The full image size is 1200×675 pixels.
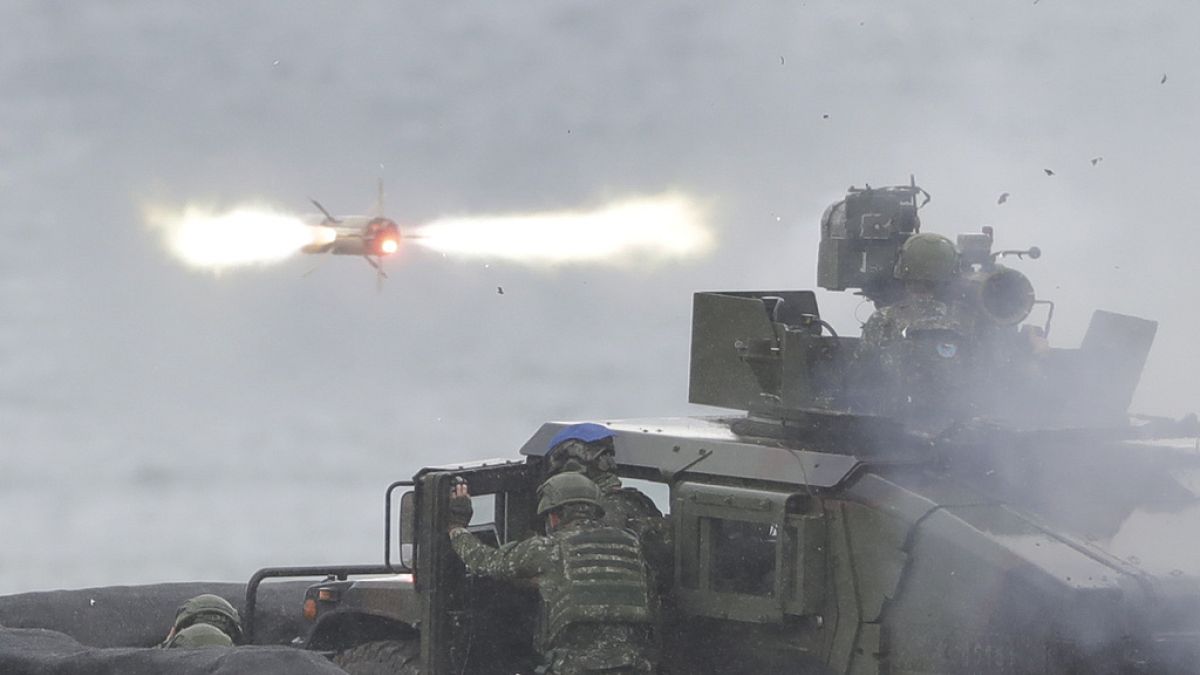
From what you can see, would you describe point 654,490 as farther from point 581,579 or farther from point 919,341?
point 919,341

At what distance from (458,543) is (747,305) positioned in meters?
1.97

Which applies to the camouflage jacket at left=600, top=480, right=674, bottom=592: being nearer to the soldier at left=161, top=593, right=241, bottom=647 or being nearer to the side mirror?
the side mirror

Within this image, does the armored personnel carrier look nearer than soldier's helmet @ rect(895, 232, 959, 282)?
Yes

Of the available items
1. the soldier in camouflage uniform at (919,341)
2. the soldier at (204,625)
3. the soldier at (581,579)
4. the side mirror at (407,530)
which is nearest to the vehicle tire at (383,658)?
the side mirror at (407,530)

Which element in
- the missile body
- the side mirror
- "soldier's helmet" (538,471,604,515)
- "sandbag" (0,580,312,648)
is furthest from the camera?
the missile body

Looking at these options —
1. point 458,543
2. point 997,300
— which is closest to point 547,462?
point 458,543

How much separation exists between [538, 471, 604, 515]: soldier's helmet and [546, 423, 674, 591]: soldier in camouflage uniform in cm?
23

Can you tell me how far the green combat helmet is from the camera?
27.9 ft

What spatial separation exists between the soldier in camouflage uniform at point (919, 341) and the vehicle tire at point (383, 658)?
2713 millimetres

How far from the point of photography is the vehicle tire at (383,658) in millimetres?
9008

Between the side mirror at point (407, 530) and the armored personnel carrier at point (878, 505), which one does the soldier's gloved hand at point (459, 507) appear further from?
the side mirror at point (407, 530)

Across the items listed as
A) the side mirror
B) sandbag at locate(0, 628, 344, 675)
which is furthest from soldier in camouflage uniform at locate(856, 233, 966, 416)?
sandbag at locate(0, 628, 344, 675)

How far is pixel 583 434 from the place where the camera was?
29.0 feet

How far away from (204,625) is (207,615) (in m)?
0.47
